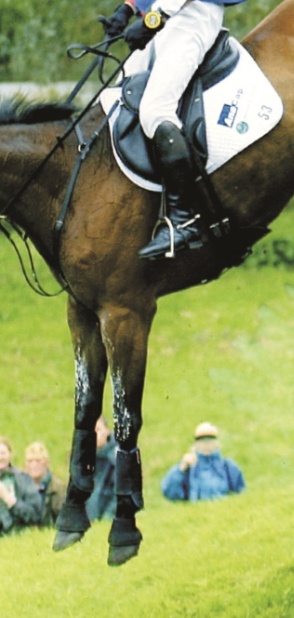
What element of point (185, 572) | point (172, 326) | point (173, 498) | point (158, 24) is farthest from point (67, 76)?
point (158, 24)

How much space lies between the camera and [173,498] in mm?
9273

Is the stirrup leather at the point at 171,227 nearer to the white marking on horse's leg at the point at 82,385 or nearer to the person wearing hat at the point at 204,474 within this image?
the white marking on horse's leg at the point at 82,385

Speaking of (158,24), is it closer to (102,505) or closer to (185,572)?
(185,572)

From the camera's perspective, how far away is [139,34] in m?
5.07

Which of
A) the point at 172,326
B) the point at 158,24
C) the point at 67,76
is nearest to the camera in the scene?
the point at 158,24

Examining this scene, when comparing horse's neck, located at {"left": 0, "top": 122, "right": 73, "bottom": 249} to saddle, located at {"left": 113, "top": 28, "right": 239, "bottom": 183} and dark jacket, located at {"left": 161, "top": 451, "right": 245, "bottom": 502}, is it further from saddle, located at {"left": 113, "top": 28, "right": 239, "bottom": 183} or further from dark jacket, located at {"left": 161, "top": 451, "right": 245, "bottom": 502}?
dark jacket, located at {"left": 161, "top": 451, "right": 245, "bottom": 502}

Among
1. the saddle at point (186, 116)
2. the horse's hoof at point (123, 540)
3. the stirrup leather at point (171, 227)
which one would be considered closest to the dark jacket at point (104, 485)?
the horse's hoof at point (123, 540)

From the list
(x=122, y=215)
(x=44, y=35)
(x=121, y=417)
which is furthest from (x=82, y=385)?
(x=44, y=35)

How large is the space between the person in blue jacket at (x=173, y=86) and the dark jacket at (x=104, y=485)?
150 inches

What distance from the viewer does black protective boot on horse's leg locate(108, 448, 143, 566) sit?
5297mm

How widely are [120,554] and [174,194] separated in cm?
175

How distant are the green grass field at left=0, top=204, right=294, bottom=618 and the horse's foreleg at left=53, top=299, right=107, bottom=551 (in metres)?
1.31

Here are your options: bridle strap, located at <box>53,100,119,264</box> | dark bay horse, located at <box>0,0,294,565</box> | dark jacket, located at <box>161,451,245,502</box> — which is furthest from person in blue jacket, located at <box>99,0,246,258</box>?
dark jacket, located at <box>161,451,245,502</box>

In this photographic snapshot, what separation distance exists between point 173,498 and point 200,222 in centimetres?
454
